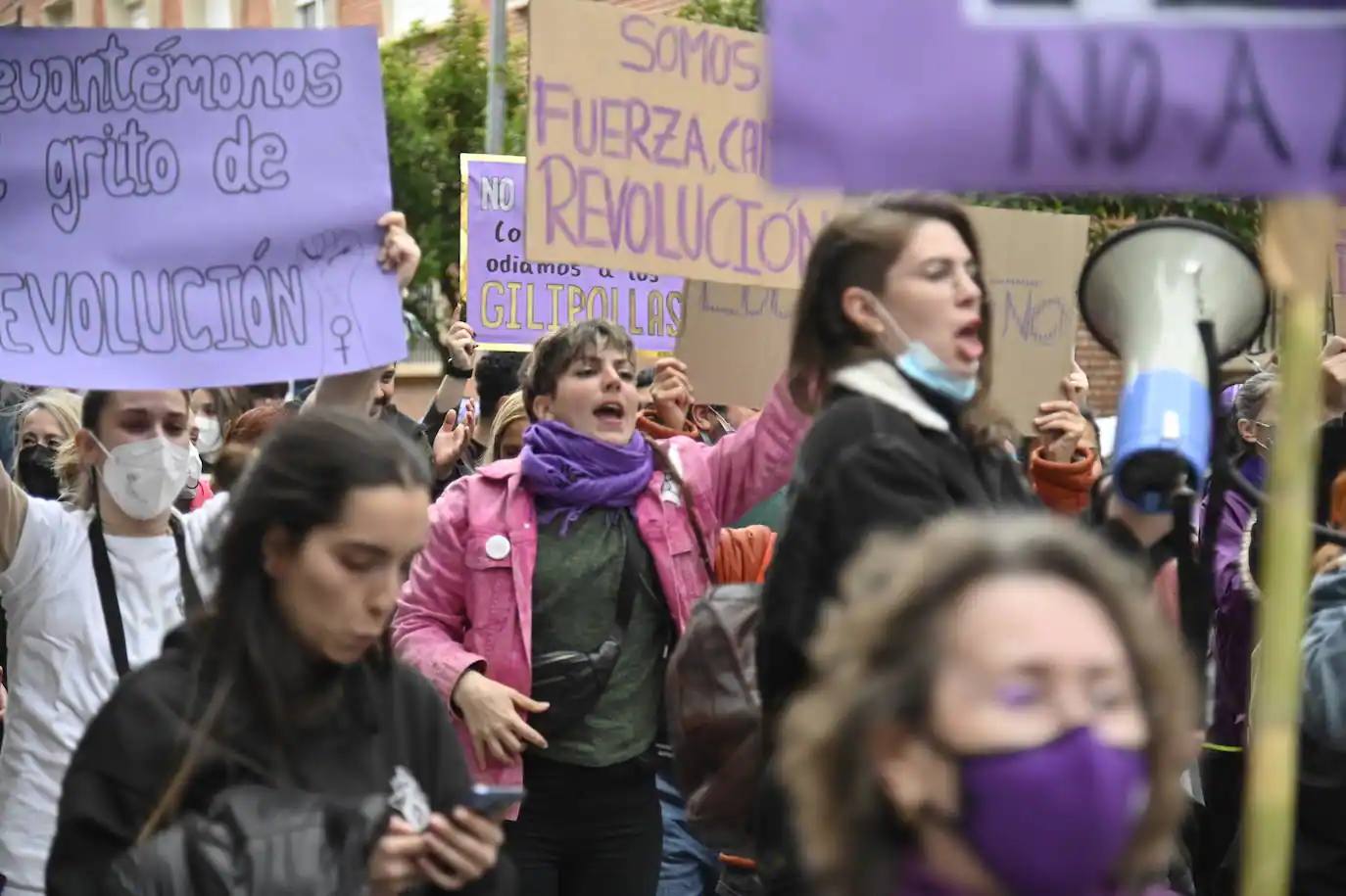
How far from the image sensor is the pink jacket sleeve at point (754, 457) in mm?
4597

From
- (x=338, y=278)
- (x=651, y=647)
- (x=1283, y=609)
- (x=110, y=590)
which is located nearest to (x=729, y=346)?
(x=651, y=647)

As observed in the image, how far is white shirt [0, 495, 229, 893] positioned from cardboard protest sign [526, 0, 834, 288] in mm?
1628

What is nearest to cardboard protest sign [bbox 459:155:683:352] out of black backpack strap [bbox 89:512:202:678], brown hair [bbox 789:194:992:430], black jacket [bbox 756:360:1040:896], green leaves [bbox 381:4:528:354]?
black backpack strap [bbox 89:512:202:678]

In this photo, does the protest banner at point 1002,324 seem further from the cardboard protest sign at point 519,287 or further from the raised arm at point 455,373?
the raised arm at point 455,373

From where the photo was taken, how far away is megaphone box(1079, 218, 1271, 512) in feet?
9.46

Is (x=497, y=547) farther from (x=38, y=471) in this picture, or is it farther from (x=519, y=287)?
(x=519, y=287)

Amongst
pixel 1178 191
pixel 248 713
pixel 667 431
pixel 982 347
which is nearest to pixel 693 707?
pixel 982 347

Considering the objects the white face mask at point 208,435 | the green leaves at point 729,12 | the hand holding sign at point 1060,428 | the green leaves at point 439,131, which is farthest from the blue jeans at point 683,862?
the green leaves at point 439,131

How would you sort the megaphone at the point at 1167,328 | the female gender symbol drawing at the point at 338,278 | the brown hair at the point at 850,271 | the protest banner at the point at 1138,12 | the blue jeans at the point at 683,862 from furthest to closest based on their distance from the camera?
1. the blue jeans at the point at 683,862
2. the female gender symbol drawing at the point at 338,278
3. the brown hair at the point at 850,271
4. the megaphone at the point at 1167,328
5. the protest banner at the point at 1138,12

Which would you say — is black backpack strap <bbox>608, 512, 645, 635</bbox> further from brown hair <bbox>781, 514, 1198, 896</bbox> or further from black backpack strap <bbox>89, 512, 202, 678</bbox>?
brown hair <bbox>781, 514, 1198, 896</bbox>

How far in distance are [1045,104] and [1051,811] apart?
0.81 meters

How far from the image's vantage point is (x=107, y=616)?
402 centimetres

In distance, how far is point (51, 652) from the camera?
4008 mm

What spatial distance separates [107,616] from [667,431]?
2.81 metres
